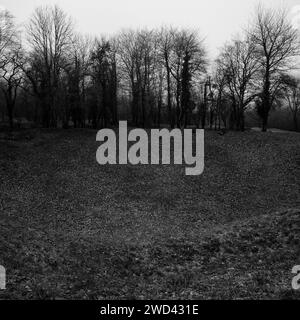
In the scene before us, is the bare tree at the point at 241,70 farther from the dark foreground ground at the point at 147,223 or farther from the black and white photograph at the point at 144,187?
the dark foreground ground at the point at 147,223

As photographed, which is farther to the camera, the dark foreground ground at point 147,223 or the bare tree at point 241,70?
the bare tree at point 241,70

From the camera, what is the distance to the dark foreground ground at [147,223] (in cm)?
1309

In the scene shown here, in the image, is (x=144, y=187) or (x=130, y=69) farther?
(x=130, y=69)

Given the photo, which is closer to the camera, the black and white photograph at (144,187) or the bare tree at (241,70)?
the black and white photograph at (144,187)

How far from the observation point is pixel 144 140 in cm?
3572

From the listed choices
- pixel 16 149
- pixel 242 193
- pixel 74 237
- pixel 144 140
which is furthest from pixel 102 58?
pixel 74 237

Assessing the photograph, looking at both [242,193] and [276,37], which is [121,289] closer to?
[242,193]

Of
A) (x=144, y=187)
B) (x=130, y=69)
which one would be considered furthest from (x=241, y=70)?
(x=144, y=187)

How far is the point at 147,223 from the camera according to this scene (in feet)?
66.8

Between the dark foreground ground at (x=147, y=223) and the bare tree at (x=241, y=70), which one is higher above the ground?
the bare tree at (x=241, y=70)

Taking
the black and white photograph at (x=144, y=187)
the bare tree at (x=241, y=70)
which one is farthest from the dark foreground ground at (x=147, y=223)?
the bare tree at (x=241, y=70)

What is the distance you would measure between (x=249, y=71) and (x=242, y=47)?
344 cm

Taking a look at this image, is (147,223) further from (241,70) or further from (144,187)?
(241,70)
